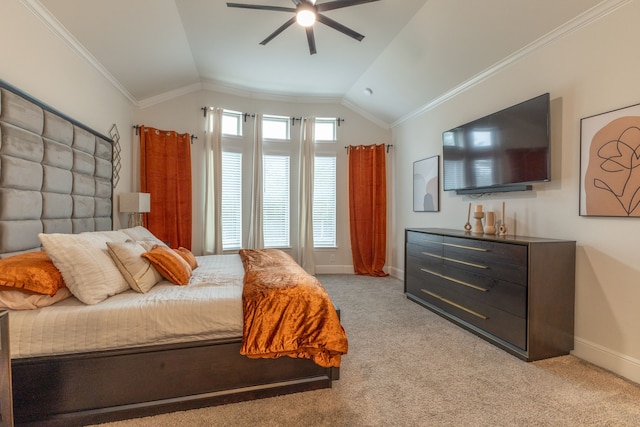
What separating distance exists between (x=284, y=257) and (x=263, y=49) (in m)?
2.70

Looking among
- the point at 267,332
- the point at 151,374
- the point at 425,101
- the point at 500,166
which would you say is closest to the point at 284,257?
the point at 267,332

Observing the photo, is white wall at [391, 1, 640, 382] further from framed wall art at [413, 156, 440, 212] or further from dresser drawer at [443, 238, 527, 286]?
framed wall art at [413, 156, 440, 212]

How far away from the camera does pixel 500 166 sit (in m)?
3.07

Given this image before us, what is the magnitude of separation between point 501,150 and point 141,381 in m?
3.57

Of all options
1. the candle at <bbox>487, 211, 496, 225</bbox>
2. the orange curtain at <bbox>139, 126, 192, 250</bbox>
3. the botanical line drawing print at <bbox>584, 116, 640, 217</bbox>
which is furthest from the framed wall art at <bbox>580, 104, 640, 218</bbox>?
the orange curtain at <bbox>139, 126, 192, 250</bbox>

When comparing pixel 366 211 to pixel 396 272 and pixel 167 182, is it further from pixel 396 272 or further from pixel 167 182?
pixel 167 182

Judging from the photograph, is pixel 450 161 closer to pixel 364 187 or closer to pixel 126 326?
pixel 364 187

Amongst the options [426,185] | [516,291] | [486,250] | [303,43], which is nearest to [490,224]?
[486,250]

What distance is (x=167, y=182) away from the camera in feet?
14.6

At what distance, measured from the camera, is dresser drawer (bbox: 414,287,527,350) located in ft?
7.99

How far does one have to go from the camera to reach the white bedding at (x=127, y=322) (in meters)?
1.60

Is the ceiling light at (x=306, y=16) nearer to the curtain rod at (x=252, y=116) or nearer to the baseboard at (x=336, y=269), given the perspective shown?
the curtain rod at (x=252, y=116)

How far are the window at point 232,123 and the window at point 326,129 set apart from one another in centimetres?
138

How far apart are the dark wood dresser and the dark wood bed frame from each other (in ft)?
5.86
